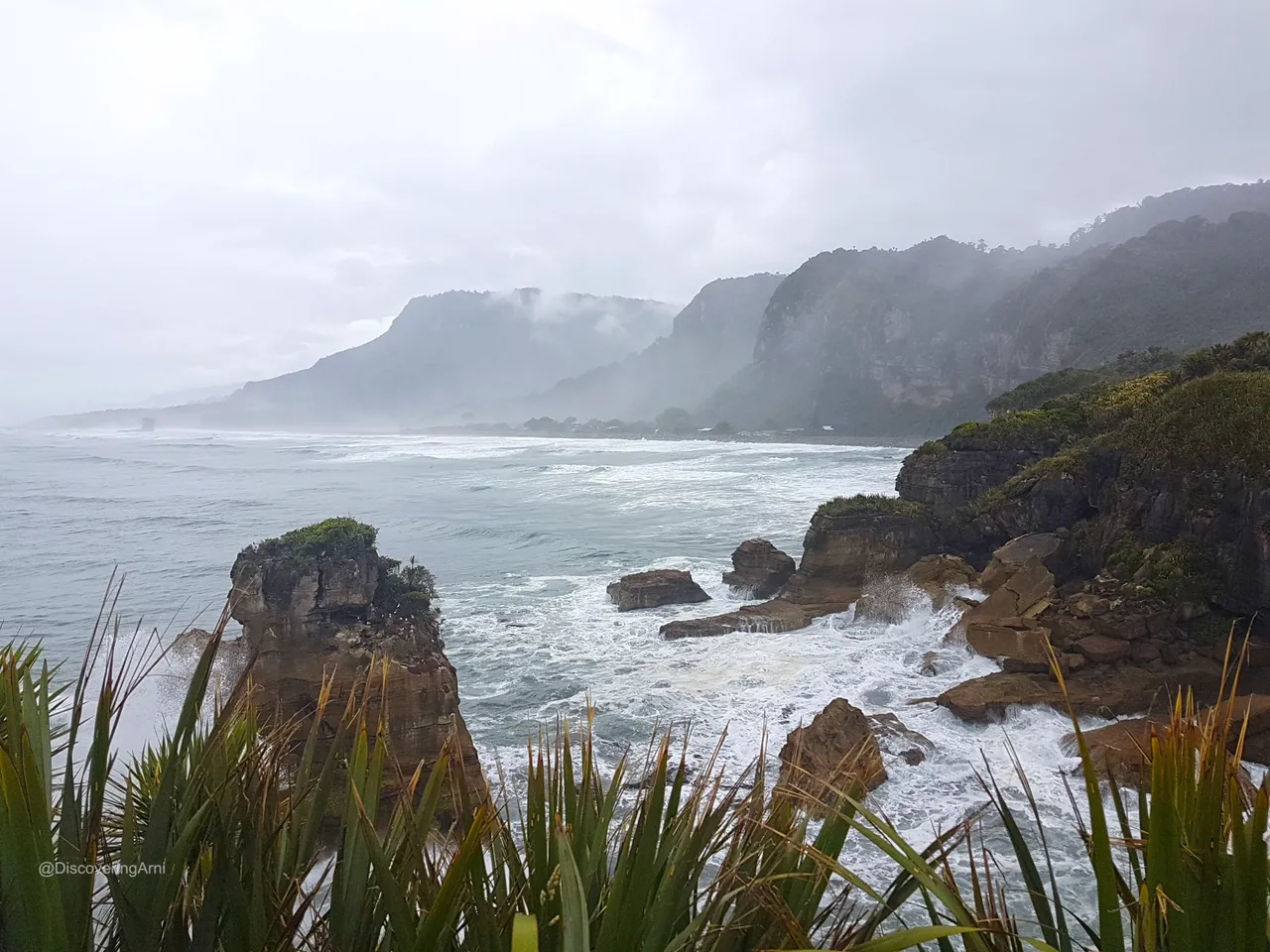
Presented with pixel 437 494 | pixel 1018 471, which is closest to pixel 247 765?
pixel 1018 471

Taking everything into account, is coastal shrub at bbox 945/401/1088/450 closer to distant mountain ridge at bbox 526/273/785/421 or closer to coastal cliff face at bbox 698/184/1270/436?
coastal cliff face at bbox 698/184/1270/436

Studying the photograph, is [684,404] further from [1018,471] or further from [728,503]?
[1018,471]

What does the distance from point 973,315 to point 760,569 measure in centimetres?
8476

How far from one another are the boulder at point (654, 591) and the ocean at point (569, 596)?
0.49m

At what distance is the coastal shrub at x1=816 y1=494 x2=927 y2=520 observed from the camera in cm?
1842

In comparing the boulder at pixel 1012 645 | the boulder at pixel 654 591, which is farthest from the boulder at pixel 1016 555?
the boulder at pixel 654 591

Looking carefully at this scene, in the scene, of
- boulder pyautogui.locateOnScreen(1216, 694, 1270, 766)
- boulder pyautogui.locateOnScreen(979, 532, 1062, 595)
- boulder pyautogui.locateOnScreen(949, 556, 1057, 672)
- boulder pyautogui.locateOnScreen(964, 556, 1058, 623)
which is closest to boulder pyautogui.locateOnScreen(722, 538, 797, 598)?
boulder pyautogui.locateOnScreen(979, 532, 1062, 595)

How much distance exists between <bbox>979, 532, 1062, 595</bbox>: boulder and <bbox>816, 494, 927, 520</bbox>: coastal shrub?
2967mm

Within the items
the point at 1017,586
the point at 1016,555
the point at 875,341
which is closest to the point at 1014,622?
the point at 1017,586

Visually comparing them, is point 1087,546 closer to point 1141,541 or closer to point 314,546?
point 1141,541

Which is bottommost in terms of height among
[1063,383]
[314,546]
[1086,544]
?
[1086,544]

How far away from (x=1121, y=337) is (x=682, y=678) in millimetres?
63897

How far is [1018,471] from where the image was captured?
19.5 meters

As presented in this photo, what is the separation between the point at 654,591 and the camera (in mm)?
18500
